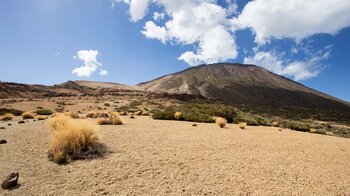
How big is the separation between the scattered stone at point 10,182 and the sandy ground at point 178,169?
0.12m

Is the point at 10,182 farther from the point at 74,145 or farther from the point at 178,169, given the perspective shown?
the point at 178,169

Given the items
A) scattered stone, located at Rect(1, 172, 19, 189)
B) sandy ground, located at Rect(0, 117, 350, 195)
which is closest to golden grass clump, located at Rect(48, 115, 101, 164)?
sandy ground, located at Rect(0, 117, 350, 195)

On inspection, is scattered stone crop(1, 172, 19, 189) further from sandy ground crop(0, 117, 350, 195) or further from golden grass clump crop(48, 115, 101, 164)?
golden grass clump crop(48, 115, 101, 164)

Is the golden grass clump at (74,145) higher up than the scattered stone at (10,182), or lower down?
higher up

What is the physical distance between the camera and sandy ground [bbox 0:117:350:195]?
17.8ft

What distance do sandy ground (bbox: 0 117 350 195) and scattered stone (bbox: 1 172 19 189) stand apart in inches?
4.7

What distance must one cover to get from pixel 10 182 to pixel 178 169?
3566 millimetres

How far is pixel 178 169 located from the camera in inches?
253

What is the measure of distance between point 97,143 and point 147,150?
5.33 ft

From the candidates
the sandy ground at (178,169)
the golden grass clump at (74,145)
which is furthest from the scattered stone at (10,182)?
the golden grass clump at (74,145)

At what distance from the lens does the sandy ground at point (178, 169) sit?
17.8 ft

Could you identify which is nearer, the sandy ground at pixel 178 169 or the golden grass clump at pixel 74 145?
the sandy ground at pixel 178 169

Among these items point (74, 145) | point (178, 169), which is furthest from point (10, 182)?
point (178, 169)

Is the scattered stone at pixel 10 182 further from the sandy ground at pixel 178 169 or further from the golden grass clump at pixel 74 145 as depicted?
the golden grass clump at pixel 74 145
